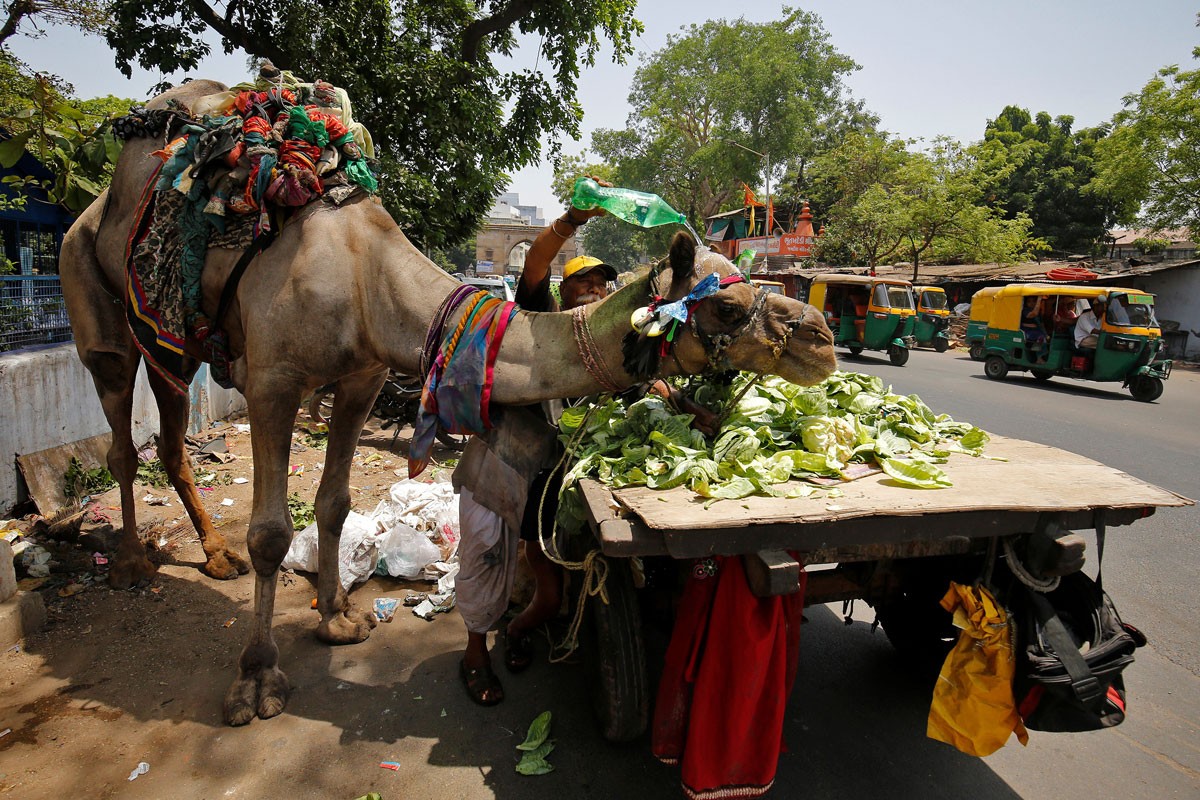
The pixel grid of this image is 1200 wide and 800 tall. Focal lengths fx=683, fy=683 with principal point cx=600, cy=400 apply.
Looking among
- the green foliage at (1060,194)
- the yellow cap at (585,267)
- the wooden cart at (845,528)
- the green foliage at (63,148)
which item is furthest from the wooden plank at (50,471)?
the green foliage at (1060,194)

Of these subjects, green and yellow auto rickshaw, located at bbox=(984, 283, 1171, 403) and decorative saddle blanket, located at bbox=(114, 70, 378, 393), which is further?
green and yellow auto rickshaw, located at bbox=(984, 283, 1171, 403)

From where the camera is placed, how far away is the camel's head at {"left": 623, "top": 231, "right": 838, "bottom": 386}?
2.55 metres

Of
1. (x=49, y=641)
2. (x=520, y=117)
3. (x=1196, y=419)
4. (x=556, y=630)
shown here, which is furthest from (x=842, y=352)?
(x=49, y=641)

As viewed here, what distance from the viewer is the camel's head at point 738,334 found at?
255 centimetres

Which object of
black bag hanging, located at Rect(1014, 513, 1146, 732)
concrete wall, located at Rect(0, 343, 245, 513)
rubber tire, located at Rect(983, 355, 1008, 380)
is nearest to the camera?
black bag hanging, located at Rect(1014, 513, 1146, 732)

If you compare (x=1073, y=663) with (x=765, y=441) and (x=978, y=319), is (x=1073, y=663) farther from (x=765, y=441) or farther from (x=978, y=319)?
(x=978, y=319)

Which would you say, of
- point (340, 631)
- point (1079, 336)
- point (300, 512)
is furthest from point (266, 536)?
point (1079, 336)

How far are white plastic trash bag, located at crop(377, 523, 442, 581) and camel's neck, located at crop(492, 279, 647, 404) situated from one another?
222 centimetres

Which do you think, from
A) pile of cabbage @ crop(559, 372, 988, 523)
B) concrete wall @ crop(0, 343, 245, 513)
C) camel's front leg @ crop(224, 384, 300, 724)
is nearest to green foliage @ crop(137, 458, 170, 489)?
concrete wall @ crop(0, 343, 245, 513)

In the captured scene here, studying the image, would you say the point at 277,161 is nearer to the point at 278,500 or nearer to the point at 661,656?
the point at 278,500

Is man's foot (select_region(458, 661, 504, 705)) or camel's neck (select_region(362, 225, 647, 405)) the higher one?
camel's neck (select_region(362, 225, 647, 405))

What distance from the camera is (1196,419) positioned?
11.8m

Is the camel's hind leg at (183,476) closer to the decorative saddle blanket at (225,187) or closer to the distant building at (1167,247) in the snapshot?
the decorative saddle blanket at (225,187)

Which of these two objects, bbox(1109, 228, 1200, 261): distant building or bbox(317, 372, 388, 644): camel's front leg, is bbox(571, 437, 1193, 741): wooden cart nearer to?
bbox(317, 372, 388, 644): camel's front leg
